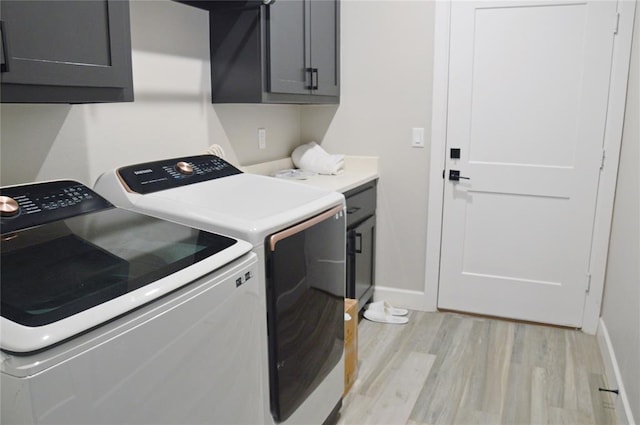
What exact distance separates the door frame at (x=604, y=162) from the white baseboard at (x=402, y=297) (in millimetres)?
24

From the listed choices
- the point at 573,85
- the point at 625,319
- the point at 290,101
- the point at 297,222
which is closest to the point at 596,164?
the point at 573,85

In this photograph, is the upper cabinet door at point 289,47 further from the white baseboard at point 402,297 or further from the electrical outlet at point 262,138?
the white baseboard at point 402,297

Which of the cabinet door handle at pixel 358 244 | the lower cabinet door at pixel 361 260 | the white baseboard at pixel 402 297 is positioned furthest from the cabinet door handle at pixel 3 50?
the white baseboard at pixel 402 297

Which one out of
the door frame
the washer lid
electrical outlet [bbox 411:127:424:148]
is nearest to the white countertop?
electrical outlet [bbox 411:127:424:148]

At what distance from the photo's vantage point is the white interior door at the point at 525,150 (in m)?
2.85

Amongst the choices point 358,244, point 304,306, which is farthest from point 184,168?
point 358,244

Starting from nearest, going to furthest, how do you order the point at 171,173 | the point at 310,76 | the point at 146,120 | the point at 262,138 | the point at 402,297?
1. the point at 171,173
2. the point at 146,120
3. the point at 310,76
4. the point at 262,138
5. the point at 402,297

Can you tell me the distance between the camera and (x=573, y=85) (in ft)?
9.40

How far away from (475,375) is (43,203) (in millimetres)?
2087

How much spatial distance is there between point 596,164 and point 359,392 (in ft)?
6.01

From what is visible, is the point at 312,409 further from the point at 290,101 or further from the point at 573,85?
the point at 573,85

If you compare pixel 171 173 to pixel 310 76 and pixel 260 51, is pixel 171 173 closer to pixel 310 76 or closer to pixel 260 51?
pixel 260 51

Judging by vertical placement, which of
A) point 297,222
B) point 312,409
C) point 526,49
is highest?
point 526,49

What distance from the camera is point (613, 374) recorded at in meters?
2.42
